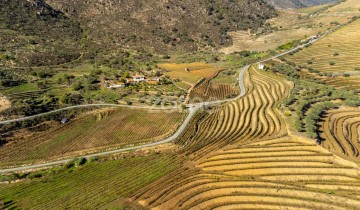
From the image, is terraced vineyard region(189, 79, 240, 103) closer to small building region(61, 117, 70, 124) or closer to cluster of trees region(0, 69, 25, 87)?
small building region(61, 117, 70, 124)

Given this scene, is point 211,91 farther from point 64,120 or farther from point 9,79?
point 9,79

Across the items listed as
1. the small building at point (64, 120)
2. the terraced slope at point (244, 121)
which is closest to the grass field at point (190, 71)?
the terraced slope at point (244, 121)

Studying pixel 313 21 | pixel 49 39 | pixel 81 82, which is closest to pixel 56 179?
pixel 81 82

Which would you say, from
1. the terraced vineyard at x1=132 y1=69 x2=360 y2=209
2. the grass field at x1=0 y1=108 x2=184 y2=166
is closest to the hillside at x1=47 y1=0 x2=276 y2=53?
the grass field at x1=0 y1=108 x2=184 y2=166

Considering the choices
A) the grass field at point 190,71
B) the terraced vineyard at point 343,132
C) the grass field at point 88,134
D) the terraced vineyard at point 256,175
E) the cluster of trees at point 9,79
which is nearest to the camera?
the terraced vineyard at point 256,175

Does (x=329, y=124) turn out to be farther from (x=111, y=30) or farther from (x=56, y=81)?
Result: (x=111, y=30)

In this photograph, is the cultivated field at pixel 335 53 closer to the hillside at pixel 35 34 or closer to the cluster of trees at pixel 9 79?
the hillside at pixel 35 34
